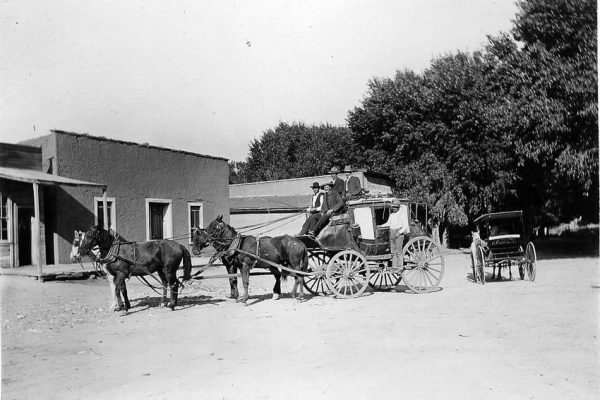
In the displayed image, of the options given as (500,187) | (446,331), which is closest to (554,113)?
(500,187)

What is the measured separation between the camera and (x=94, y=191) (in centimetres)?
1684

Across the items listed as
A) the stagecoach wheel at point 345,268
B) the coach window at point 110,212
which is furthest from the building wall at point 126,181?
the stagecoach wheel at point 345,268

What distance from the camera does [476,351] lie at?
20.7 feet

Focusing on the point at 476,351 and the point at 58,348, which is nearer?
the point at 476,351

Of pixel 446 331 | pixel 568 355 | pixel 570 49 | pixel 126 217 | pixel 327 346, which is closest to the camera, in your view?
pixel 568 355

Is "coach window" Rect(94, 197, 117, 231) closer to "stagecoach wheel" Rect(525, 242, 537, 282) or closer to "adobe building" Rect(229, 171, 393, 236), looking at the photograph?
"adobe building" Rect(229, 171, 393, 236)

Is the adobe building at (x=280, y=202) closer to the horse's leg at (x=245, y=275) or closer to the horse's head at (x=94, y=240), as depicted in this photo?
the horse's leg at (x=245, y=275)

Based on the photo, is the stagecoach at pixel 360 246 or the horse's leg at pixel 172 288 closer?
the horse's leg at pixel 172 288

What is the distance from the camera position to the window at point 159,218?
63.7ft

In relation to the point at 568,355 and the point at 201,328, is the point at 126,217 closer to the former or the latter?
the point at 201,328

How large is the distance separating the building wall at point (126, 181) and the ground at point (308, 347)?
4.99 meters

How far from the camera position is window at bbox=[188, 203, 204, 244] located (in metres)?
21.5

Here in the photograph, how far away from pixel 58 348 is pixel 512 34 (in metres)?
18.3

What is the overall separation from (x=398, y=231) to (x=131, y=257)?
585 centimetres
